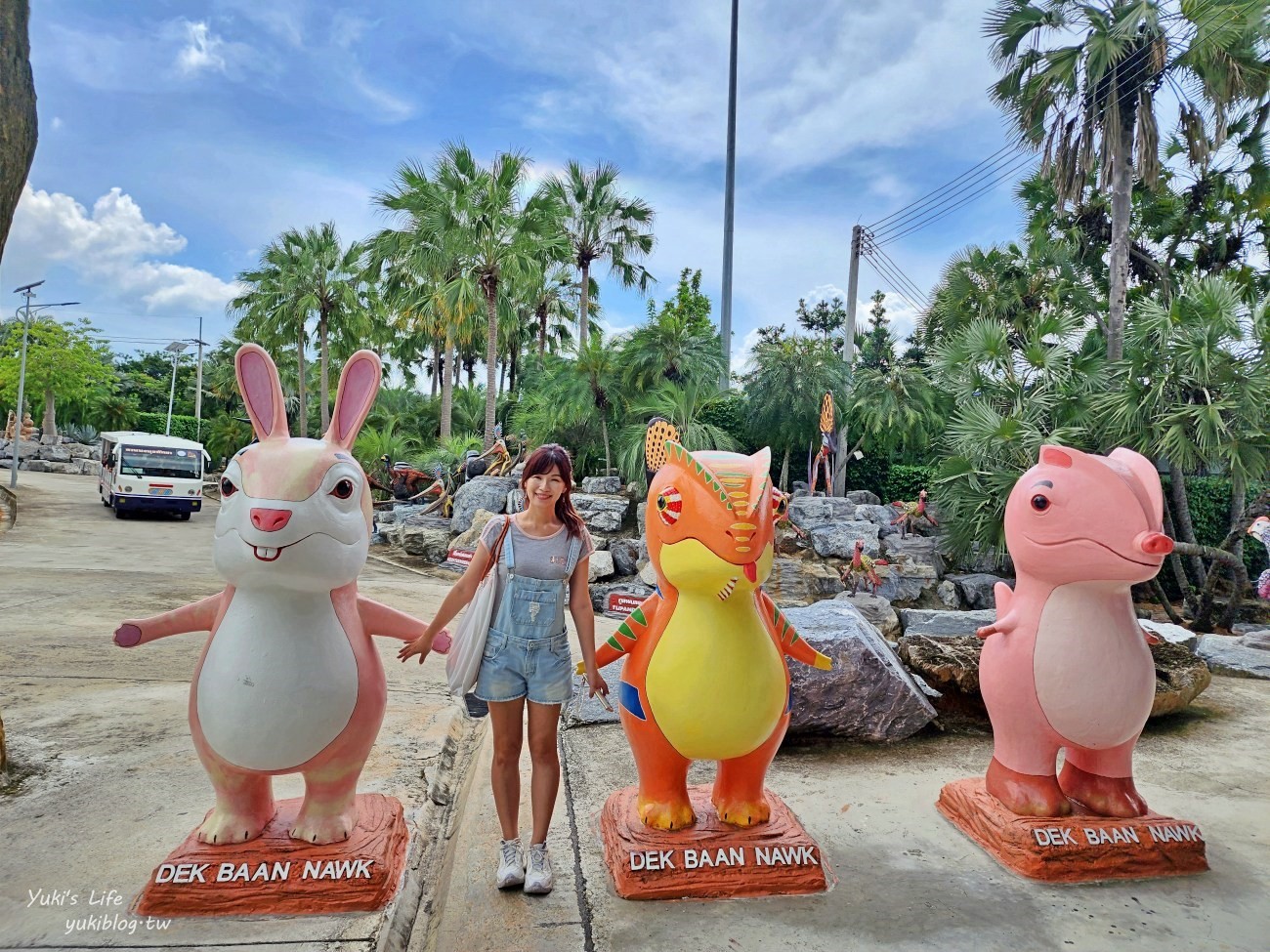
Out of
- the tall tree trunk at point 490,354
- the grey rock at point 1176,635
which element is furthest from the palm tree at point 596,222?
the grey rock at point 1176,635

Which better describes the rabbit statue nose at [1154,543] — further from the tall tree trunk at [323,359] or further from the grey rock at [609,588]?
the tall tree trunk at [323,359]

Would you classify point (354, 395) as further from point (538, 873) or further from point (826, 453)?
point (826, 453)

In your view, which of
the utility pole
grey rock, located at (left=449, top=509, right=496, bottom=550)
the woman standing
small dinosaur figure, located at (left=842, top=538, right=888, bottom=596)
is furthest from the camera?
the utility pole

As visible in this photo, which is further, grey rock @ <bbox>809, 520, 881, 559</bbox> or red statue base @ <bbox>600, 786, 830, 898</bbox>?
grey rock @ <bbox>809, 520, 881, 559</bbox>

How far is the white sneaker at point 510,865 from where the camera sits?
2707 mm

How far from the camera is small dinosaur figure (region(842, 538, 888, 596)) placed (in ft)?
35.3

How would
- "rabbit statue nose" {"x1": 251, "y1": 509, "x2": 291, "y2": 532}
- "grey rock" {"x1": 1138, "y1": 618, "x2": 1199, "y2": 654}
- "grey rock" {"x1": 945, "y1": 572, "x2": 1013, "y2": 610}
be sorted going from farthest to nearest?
"grey rock" {"x1": 945, "y1": 572, "x2": 1013, "y2": 610} < "grey rock" {"x1": 1138, "y1": 618, "x2": 1199, "y2": 654} < "rabbit statue nose" {"x1": 251, "y1": 509, "x2": 291, "y2": 532}

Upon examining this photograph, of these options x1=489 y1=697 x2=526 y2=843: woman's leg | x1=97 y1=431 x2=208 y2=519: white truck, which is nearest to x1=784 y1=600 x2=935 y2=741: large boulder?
x1=489 y1=697 x2=526 y2=843: woman's leg

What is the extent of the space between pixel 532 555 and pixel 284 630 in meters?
0.82

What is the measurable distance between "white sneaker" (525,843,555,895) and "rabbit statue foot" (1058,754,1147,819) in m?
2.22

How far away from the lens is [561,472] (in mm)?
2658

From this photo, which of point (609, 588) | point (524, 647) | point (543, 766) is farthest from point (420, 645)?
point (609, 588)

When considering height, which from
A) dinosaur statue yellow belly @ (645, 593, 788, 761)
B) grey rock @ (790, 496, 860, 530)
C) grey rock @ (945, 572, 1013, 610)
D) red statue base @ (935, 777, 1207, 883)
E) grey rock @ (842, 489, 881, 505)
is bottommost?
grey rock @ (945, 572, 1013, 610)

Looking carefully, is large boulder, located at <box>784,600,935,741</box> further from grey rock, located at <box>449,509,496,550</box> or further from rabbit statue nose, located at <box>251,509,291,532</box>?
grey rock, located at <box>449,509,496,550</box>
